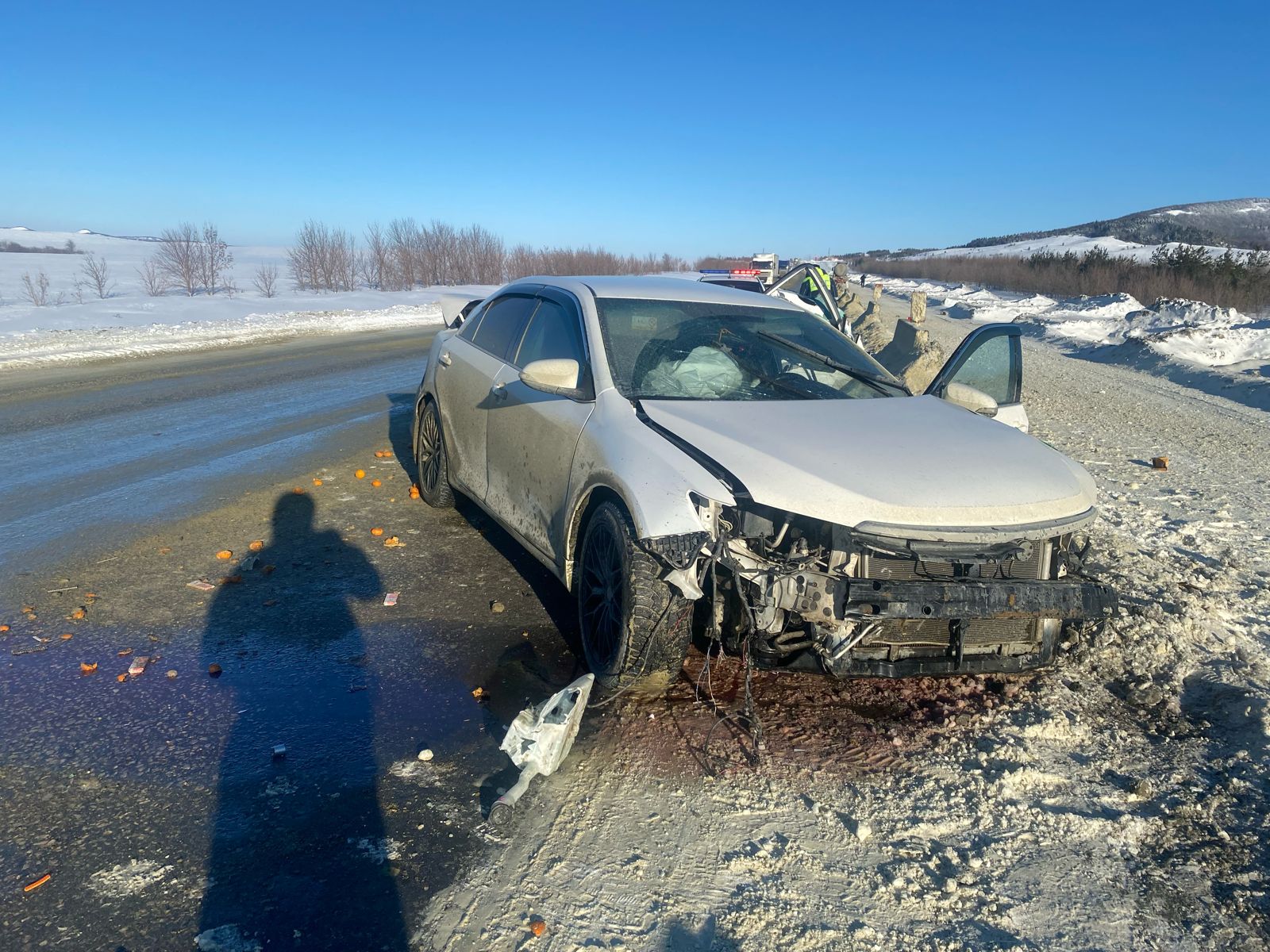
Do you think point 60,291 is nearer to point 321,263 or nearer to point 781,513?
point 321,263

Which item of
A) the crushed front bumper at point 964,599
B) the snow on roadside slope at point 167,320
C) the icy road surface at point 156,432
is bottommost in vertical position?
the icy road surface at point 156,432

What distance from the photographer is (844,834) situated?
291cm

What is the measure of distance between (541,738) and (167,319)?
2544 centimetres

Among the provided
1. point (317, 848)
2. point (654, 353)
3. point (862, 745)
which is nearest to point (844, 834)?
point (862, 745)

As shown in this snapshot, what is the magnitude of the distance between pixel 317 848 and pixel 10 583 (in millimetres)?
3283

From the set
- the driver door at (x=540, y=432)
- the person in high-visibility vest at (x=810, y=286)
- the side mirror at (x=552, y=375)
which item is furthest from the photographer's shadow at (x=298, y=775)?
the person in high-visibility vest at (x=810, y=286)

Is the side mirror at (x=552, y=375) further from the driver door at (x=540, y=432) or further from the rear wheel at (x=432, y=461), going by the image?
the rear wheel at (x=432, y=461)

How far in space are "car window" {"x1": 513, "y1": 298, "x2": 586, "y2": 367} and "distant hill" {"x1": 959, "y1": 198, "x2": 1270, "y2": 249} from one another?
122041 mm

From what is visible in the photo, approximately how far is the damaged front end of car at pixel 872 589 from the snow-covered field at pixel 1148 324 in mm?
16507

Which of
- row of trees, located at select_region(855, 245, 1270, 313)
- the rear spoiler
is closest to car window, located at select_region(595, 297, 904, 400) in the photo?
the rear spoiler

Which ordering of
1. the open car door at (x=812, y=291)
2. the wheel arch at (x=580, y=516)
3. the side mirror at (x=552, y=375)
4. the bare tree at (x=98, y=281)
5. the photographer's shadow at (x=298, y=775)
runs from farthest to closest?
the bare tree at (x=98, y=281) → the open car door at (x=812, y=291) → the side mirror at (x=552, y=375) → the wheel arch at (x=580, y=516) → the photographer's shadow at (x=298, y=775)

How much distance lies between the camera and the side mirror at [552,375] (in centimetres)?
421

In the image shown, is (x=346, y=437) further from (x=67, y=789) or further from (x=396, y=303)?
(x=396, y=303)

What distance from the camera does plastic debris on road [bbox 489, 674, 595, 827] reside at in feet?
10.1
